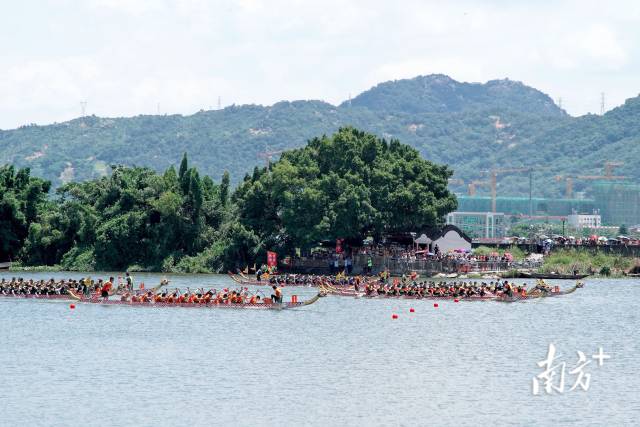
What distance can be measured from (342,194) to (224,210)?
61.1 ft

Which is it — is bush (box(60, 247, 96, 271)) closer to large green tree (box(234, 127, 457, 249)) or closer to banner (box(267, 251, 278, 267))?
large green tree (box(234, 127, 457, 249))

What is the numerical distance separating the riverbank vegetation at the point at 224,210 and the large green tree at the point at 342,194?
0.36 ft

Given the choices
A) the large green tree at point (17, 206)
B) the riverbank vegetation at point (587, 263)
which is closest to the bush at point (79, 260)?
the large green tree at point (17, 206)

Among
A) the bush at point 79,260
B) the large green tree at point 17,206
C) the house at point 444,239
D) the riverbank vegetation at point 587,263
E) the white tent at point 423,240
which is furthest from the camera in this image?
the large green tree at point 17,206

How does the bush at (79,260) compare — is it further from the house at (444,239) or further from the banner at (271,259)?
the house at (444,239)

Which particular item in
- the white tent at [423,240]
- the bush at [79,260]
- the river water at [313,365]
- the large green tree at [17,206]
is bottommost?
the river water at [313,365]

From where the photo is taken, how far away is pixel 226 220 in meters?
120

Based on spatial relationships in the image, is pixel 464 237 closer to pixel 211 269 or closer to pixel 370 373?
pixel 211 269

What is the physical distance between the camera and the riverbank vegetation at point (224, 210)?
108 metres

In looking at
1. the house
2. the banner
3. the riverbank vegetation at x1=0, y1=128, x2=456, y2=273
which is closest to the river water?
the banner

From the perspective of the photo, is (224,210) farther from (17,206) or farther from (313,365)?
(313,365)

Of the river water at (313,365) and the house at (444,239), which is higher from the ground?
the house at (444,239)

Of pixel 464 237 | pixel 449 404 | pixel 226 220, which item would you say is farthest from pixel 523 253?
pixel 449 404

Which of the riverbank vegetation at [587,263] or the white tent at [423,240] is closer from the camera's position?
the riverbank vegetation at [587,263]
